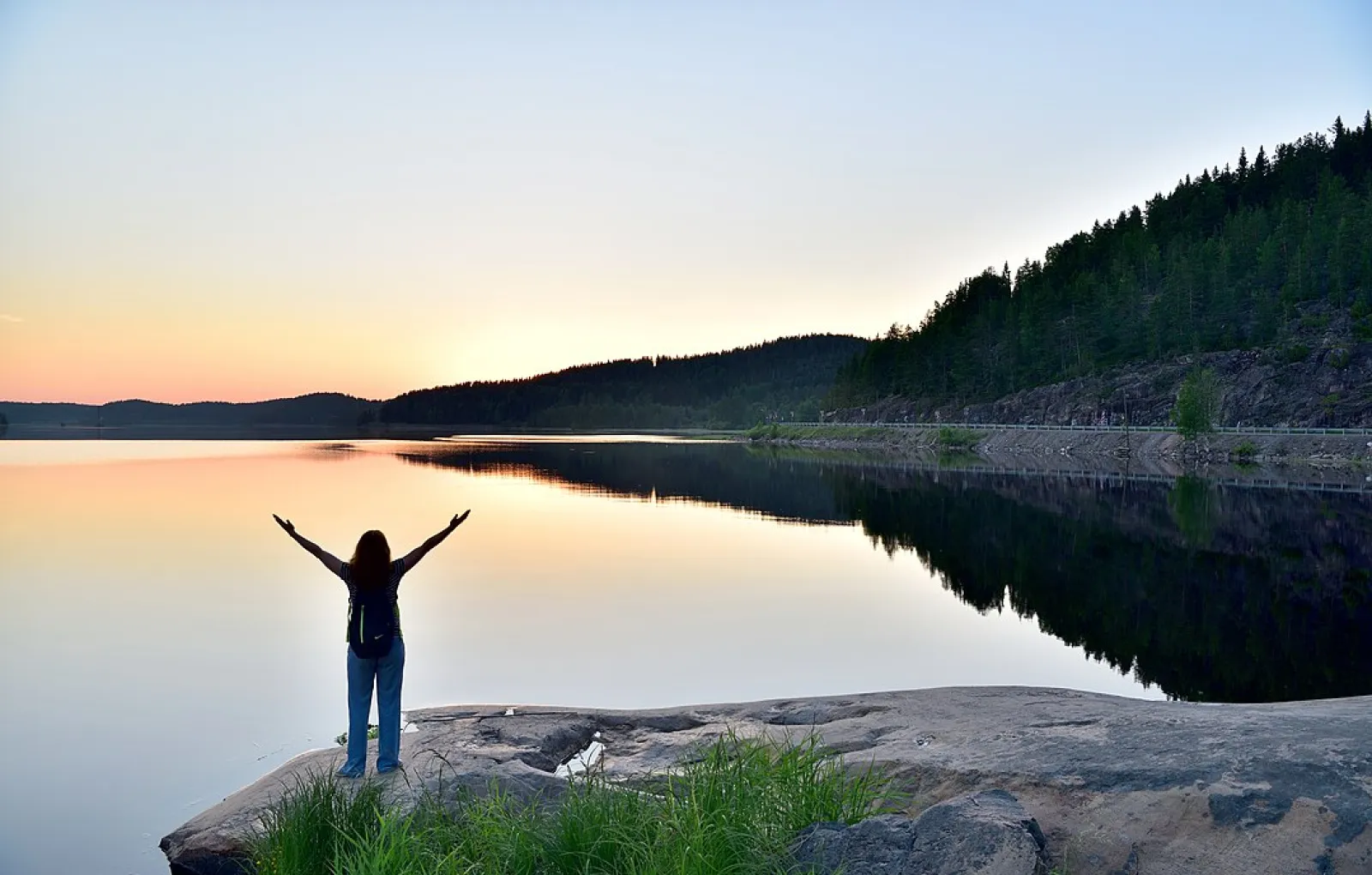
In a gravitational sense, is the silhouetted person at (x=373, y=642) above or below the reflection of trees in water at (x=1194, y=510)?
above

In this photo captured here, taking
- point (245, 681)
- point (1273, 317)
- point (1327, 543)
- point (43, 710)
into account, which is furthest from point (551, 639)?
point (1273, 317)

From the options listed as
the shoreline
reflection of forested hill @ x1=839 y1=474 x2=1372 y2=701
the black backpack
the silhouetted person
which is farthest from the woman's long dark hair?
the shoreline

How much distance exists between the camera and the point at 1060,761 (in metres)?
9.97

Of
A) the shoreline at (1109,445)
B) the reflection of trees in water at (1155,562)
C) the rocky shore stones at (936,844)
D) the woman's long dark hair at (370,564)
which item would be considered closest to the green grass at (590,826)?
the rocky shore stones at (936,844)

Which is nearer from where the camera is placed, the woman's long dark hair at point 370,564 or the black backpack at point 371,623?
the woman's long dark hair at point 370,564

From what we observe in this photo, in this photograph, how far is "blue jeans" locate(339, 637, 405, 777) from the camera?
34.7 feet

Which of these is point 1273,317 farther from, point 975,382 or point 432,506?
point 432,506

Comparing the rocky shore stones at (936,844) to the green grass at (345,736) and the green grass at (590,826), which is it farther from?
the green grass at (345,736)

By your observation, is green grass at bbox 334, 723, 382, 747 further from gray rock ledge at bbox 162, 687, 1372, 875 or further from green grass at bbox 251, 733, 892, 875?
green grass at bbox 251, 733, 892, 875

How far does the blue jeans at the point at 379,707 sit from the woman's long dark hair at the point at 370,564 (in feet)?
2.70

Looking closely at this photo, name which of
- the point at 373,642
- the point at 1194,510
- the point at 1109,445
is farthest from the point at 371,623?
the point at 1109,445

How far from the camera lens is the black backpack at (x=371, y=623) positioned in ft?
34.1

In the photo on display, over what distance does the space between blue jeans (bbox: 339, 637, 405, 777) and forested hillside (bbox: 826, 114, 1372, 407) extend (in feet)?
390

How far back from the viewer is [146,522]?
46.0 meters
